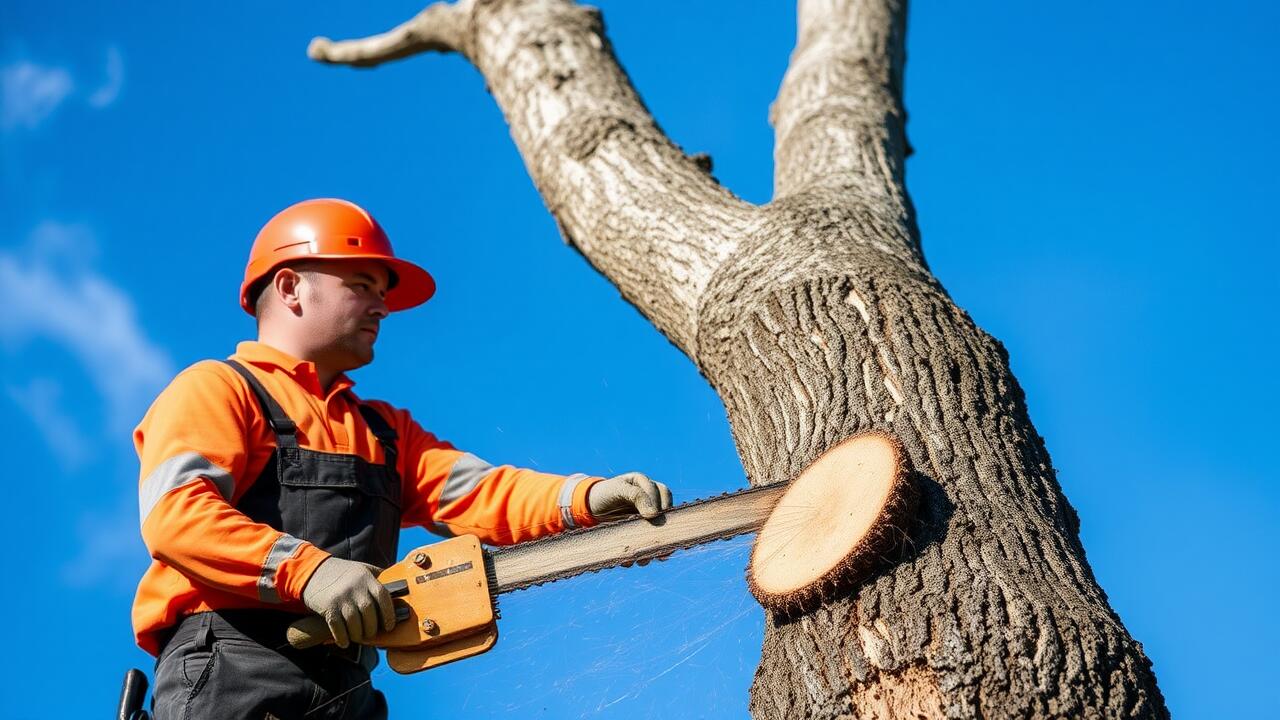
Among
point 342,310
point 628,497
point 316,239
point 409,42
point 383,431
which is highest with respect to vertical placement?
point 409,42

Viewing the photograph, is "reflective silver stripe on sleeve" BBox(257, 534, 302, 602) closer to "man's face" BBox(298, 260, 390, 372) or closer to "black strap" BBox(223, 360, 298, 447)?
"black strap" BBox(223, 360, 298, 447)

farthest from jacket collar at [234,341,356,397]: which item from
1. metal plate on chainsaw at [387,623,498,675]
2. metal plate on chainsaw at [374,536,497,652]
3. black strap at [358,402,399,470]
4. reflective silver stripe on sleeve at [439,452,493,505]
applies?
metal plate on chainsaw at [387,623,498,675]

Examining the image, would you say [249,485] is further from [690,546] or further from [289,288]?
[690,546]

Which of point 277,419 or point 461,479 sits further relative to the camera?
point 461,479

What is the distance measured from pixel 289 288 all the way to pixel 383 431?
1.54 ft

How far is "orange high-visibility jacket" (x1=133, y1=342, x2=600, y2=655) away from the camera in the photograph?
271cm

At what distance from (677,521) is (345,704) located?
901 millimetres

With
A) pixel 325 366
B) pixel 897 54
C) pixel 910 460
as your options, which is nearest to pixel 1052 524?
pixel 910 460

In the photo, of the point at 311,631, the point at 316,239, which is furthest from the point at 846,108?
the point at 311,631

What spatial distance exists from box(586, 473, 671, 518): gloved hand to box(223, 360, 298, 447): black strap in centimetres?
76

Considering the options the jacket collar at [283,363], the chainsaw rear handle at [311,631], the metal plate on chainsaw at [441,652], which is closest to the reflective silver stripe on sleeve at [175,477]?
the chainsaw rear handle at [311,631]

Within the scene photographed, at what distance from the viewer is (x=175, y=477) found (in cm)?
278

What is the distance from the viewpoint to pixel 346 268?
345 cm

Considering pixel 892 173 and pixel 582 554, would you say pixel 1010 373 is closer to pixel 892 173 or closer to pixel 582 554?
pixel 582 554
